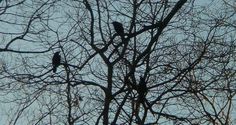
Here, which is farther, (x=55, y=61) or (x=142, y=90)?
(x=55, y=61)

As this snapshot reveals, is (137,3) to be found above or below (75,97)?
above

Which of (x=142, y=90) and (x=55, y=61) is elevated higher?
(x=55, y=61)

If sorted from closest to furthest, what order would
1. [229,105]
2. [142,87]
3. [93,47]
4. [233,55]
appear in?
[142,87] → [93,47] → [233,55] → [229,105]

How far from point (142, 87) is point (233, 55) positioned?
324 cm

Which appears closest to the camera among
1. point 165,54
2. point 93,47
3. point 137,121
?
point 137,121

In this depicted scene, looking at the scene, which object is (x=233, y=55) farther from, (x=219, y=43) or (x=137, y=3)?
(x=137, y=3)

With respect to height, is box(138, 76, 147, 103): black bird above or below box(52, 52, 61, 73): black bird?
below

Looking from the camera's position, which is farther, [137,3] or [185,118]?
[137,3]

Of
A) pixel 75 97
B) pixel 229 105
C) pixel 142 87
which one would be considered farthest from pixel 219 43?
pixel 229 105

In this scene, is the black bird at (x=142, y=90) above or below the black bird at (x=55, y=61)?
below

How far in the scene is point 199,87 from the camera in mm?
8938

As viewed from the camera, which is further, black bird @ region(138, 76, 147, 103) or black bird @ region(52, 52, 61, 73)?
black bird @ region(52, 52, 61, 73)

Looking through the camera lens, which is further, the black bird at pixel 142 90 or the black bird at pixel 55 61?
the black bird at pixel 55 61

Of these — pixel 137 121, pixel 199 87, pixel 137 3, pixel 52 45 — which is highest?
pixel 137 3
